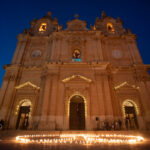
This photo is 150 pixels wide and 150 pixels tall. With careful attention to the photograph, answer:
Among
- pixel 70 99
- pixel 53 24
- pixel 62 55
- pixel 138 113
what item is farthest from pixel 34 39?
pixel 138 113

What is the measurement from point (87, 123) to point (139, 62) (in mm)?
11632

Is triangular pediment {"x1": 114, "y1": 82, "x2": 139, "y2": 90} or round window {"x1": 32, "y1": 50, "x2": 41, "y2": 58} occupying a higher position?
round window {"x1": 32, "y1": 50, "x2": 41, "y2": 58}

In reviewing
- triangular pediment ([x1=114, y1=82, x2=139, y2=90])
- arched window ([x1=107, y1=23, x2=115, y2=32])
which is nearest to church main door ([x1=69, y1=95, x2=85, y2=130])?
triangular pediment ([x1=114, y1=82, x2=139, y2=90])

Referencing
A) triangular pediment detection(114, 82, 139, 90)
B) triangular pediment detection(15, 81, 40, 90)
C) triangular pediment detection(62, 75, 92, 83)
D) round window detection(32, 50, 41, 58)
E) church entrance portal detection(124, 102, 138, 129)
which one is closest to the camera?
church entrance portal detection(124, 102, 138, 129)

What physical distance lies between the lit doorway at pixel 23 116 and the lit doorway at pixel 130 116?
1239 cm

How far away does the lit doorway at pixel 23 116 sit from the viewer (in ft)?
47.1

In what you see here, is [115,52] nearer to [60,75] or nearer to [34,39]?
[60,75]

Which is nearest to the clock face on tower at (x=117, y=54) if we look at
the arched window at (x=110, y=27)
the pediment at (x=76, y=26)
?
the arched window at (x=110, y=27)

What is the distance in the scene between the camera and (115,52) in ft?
62.3

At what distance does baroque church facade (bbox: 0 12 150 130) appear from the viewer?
13.7 m

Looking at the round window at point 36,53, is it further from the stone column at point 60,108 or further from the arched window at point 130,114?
the arched window at point 130,114

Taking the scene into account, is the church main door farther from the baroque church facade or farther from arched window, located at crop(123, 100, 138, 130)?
arched window, located at crop(123, 100, 138, 130)

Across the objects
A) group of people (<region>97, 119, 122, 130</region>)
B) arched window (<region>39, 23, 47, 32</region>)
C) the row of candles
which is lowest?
the row of candles

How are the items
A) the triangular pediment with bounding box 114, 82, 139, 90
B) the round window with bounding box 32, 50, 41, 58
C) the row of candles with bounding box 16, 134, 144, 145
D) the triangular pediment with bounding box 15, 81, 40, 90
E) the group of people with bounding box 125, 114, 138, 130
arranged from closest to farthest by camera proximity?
1. the row of candles with bounding box 16, 134, 144, 145
2. the group of people with bounding box 125, 114, 138, 130
3. the triangular pediment with bounding box 114, 82, 139, 90
4. the triangular pediment with bounding box 15, 81, 40, 90
5. the round window with bounding box 32, 50, 41, 58
